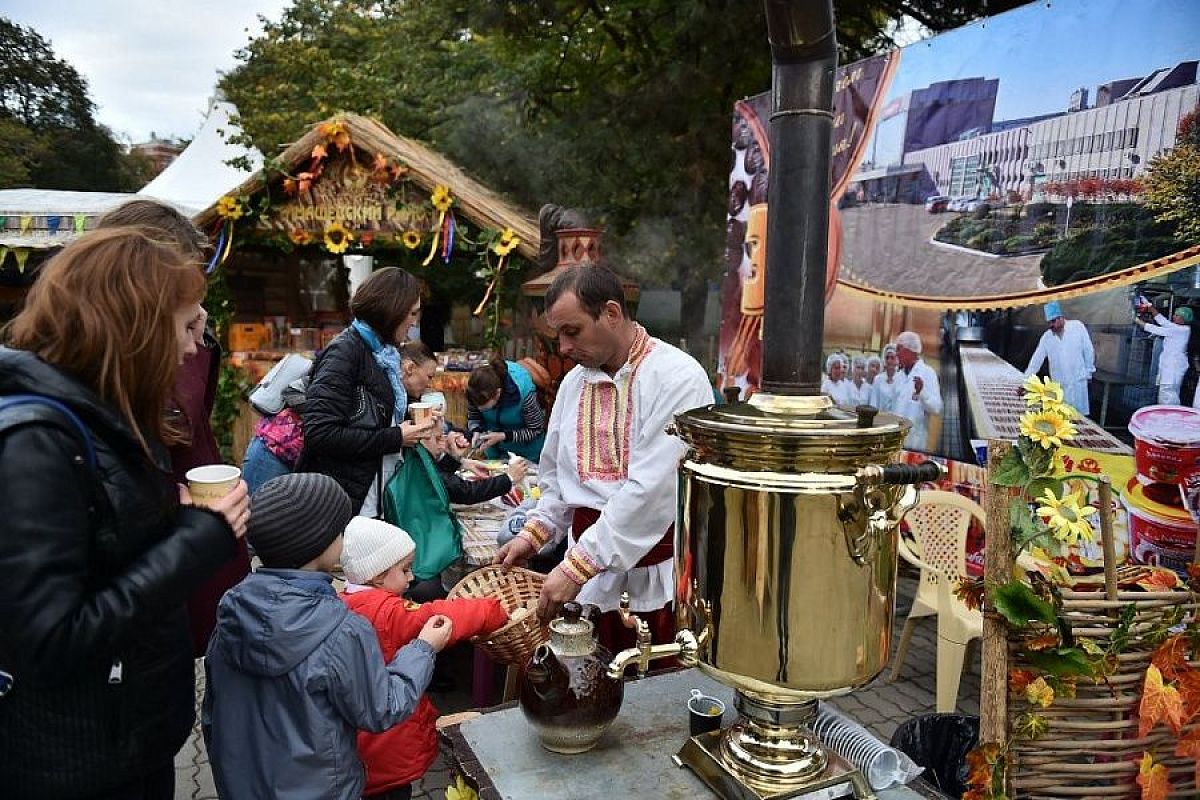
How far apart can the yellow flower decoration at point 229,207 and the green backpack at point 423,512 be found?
16.1 feet

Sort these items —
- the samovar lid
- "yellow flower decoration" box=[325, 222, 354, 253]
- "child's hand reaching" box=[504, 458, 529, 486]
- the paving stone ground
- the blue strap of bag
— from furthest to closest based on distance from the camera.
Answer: "yellow flower decoration" box=[325, 222, 354, 253]
"child's hand reaching" box=[504, 458, 529, 486]
the paving stone ground
the blue strap of bag
the samovar lid

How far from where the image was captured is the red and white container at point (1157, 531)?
118 inches

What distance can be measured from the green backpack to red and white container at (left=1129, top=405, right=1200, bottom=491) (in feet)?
9.37

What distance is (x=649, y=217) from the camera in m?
10.8

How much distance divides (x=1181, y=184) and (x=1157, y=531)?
4.40ft

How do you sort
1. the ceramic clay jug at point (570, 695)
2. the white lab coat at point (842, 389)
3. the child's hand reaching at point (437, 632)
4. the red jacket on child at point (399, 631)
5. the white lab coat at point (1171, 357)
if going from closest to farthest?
1. the ceramic clay jug at point (570, 695)
2. the child's hand reaching at point (437, 632)
3. the red jacket on child at point (399, 631)
4. the white lab coat at point (1171, 357)
5. the white lab coat at point (842, 389)

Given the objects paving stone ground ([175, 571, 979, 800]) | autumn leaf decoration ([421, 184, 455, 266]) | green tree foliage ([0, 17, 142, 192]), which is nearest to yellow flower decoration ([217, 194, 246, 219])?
autumn leaf decoration ([421, 184, 455, 266])

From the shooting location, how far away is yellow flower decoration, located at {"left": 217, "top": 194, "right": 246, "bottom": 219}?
281 inches

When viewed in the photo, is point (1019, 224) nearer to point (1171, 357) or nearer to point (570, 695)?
point (1171, 357)

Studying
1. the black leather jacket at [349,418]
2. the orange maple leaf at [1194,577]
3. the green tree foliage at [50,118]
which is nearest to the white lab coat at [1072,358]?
the orange maple leaf at [1194,577]

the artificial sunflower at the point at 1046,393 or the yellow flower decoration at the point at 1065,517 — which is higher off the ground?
the artificial sunflower at the point at 1046,393

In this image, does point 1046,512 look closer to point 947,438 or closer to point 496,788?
point 496,788

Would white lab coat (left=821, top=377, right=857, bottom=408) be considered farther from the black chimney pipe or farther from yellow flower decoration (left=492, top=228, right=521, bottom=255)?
the black chimney pipe

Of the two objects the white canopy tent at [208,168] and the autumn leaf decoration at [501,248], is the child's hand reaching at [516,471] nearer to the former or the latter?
the autumn leaf decoration at [501,248]
